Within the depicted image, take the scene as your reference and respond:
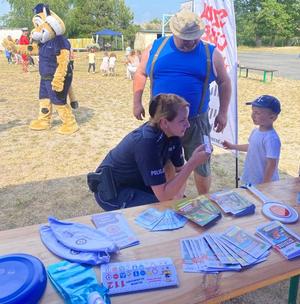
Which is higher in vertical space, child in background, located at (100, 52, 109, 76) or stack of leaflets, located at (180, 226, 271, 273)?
child in background, located at (100, 52, 109, 76)

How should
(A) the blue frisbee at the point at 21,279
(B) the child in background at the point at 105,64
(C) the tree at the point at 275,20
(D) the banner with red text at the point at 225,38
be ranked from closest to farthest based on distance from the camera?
(A) the blue frisbee at the point at 21,279
(D) the banner with red text at the point at 225,38
(B) the child in background at the point at 105,64
(C) the tree at the point at 275,20

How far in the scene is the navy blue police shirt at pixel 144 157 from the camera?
6.22 feet

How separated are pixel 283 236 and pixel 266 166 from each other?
982 millimetres

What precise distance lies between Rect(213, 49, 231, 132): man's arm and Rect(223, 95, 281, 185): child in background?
0.38 metres

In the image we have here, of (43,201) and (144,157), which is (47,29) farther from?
(144,157)

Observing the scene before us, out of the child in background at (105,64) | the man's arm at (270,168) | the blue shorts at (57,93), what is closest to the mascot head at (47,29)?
the blue shorts at (57,93)

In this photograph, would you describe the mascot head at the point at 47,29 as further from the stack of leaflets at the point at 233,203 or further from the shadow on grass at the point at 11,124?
the stack of leaflets at the point at 233,203

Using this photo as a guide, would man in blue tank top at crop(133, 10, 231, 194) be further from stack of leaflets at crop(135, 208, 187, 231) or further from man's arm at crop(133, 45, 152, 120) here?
stack of leaflets at crop(135, 208, 187, 231)

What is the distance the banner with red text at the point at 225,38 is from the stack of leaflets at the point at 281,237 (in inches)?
68.7

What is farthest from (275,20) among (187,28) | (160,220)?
(160,220)

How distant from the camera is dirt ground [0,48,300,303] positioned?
10.8 ft

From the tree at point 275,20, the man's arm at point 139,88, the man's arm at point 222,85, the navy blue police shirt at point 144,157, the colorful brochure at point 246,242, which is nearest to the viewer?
the colorful brochure at point 246,242

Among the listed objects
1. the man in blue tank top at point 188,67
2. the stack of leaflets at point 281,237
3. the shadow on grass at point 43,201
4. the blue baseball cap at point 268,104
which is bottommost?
the shadow on grass at point 43,201

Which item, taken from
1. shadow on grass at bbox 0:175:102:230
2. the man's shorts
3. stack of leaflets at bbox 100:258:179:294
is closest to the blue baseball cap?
the man's shorts
